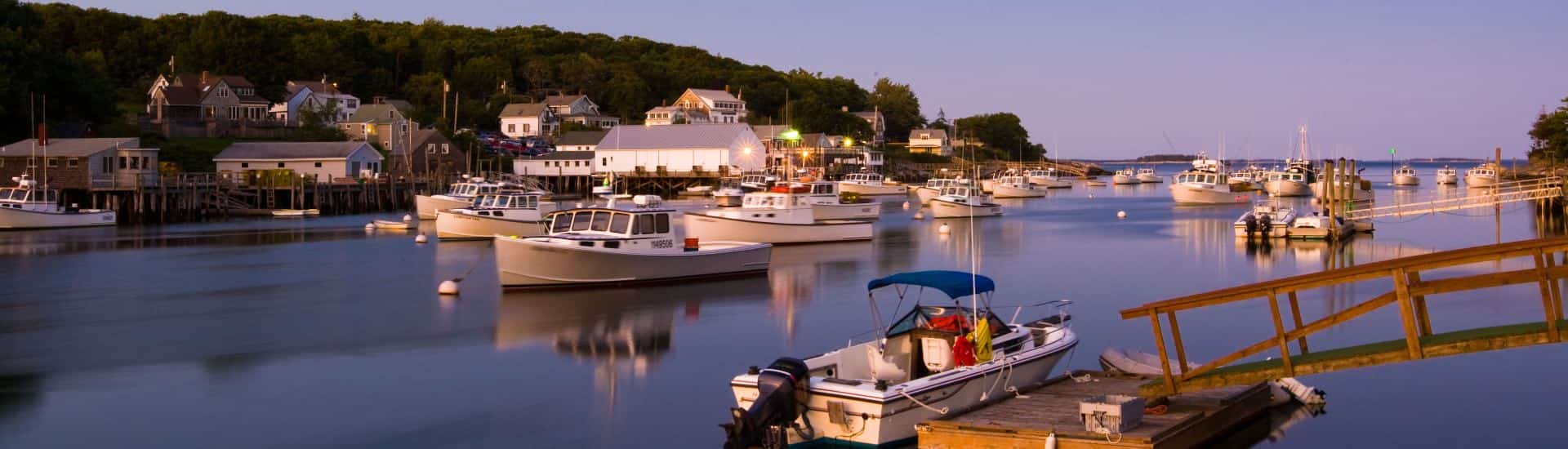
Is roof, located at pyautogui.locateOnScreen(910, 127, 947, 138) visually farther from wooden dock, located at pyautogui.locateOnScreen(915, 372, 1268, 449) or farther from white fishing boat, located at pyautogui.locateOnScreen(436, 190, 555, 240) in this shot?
wooden dock, located at pyautogui.locateOnScreen(915, 372, 1268, 449)

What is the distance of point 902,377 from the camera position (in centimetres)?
1645

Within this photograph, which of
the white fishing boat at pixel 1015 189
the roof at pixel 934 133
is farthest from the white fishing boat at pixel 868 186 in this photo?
the roof at pixel 934 133

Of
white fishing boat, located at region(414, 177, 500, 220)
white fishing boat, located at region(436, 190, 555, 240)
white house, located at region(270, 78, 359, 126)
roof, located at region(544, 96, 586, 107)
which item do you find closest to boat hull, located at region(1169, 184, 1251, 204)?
white fishing boat, located at region(414, 177, 500, 220)

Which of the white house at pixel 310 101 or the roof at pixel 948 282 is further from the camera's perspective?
the white house at pixel 310 101

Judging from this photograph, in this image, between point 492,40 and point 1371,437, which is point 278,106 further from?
point 1371,437

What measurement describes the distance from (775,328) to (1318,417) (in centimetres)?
1091

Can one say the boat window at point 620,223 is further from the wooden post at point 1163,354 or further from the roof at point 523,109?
the roof at point 523,109

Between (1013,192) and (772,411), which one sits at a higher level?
(1013,192)

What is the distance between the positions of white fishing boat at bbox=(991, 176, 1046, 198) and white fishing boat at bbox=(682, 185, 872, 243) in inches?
2194

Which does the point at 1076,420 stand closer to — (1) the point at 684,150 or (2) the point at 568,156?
(1) the point at 684,150

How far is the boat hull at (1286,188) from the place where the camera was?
87.3m

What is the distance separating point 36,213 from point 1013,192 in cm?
6703

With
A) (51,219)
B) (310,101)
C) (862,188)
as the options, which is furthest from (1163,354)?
(310,101)

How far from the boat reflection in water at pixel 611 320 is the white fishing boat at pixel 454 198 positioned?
96.6ft
